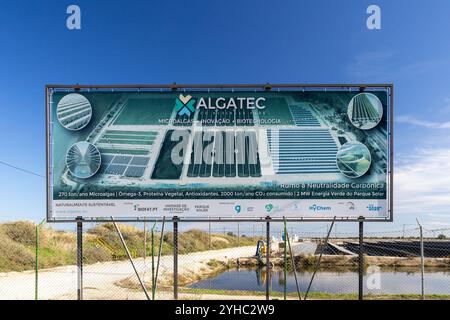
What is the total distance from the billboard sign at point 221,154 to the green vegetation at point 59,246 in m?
10.9

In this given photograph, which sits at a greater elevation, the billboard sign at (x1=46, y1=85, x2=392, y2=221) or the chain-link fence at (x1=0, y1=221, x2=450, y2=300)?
the billboard sign at (x1=46, y1=85, x2=392, y2=221)

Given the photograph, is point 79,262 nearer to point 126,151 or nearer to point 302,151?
point 126,151

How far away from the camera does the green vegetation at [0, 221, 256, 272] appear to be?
18859mm

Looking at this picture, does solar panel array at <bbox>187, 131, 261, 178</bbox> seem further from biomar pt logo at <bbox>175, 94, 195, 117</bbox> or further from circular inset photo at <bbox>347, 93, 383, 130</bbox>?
circular inset photo at <bbox>347, 93, 383, 130</bbox>

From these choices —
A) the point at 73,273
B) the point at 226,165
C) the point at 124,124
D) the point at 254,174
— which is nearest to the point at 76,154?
the point at 124,124

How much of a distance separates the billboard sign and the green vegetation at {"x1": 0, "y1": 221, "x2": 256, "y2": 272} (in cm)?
1086

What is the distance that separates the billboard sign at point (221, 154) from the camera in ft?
32.1

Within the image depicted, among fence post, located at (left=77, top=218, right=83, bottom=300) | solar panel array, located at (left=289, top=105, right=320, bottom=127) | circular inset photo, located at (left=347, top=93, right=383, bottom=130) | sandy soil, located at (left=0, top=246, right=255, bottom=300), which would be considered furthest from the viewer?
sandy soil, located at (left=0, top=246, right=255, bottom=300)

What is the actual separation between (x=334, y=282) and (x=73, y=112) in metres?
14.3

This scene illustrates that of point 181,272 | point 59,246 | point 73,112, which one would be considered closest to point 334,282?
point 181,272

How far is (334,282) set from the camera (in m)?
18.4

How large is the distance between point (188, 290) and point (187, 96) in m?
6.71

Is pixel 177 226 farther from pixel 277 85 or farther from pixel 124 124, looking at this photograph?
pixel 277 85

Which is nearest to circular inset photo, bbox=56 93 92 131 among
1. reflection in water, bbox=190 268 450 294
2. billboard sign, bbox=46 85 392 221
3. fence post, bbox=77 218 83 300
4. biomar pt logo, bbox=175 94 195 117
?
billboard sign, bbox=46 85 392 221
